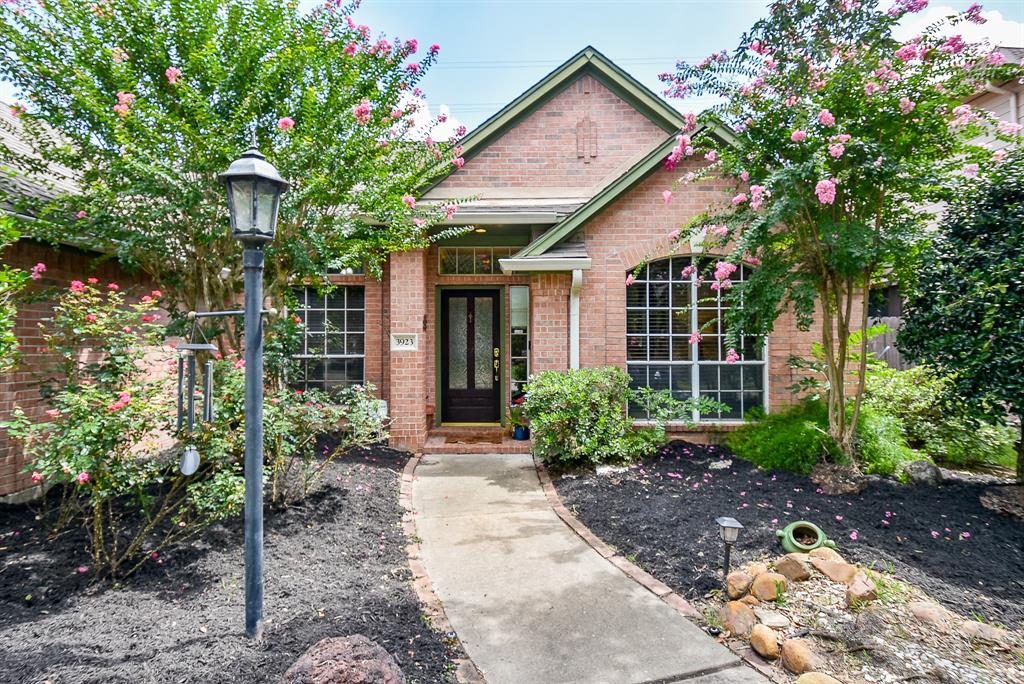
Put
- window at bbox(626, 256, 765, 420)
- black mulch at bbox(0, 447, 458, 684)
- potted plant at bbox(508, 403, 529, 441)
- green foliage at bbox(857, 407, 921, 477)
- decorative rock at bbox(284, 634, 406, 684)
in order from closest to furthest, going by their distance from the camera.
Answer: decorative rock at bbox(284, 634, 406, 684)
black mulch at bbox(0, 447, 458, 684)
green foliage at bbox(857, 407, 921, 477)
window at bbox(626, 256, 765, 420)
potted plant at bbox(508, 403, 529, 441)

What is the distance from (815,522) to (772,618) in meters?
1.77

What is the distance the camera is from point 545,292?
7848mm

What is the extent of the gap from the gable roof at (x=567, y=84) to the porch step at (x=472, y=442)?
190 inches

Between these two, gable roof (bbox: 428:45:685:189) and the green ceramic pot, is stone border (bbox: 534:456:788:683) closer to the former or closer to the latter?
the green ceramic pot

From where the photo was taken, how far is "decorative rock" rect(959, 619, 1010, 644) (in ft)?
10.1

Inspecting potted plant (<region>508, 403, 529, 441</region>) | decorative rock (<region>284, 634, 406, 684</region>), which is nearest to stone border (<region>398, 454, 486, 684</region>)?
decorative rock (<region>284, 634, 406, 684</region>)

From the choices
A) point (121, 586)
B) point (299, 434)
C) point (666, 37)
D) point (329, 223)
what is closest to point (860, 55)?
point (666, 37)

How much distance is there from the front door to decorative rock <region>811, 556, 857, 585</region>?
6214 millimetres

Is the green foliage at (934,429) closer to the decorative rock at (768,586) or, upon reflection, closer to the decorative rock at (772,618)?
the decorative rock at (768,586)

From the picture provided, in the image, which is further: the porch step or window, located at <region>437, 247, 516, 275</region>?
window, located at <region>437, 247, 516, 275</region>

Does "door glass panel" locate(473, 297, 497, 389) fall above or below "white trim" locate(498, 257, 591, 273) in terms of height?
below

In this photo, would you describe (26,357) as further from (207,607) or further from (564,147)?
(564,147)

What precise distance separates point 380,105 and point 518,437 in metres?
5.10

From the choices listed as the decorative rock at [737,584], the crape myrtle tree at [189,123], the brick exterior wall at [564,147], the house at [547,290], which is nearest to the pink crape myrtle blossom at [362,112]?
the crape myrtle tree at [189,123]
